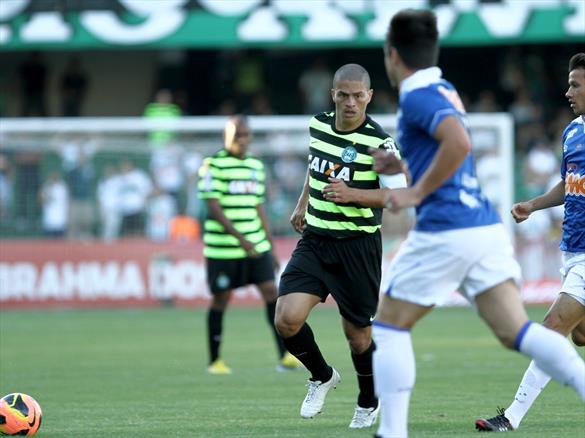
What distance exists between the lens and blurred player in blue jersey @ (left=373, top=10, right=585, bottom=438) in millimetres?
6906

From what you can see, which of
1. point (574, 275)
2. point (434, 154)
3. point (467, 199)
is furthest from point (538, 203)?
point (434, 154)

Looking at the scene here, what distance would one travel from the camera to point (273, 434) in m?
8.82

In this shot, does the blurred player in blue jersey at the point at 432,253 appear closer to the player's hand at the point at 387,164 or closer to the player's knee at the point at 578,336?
the player's hand at the point at 387,164

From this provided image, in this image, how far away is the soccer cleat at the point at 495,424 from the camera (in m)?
8.80

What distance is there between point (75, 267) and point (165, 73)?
9.25 m

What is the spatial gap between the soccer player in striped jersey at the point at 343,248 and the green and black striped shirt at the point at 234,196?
458 cm

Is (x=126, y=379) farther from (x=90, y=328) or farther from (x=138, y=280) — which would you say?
(x=138, y=280)

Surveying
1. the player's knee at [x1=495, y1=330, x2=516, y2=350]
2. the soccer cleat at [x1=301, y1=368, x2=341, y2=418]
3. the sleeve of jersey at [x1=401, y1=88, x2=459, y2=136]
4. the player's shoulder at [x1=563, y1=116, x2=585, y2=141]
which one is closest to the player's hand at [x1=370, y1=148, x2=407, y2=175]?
the sleeve of jersey at [x1=401, y1=88, x2=459, y2=136]

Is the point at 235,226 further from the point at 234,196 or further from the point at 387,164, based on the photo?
the point at 387,164

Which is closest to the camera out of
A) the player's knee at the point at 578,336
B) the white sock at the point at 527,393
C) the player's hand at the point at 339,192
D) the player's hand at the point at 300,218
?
the player's hand at the point at 339,192

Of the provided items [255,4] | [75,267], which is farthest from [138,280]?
[255,4]

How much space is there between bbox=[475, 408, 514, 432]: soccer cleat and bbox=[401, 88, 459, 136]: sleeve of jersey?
2748mm

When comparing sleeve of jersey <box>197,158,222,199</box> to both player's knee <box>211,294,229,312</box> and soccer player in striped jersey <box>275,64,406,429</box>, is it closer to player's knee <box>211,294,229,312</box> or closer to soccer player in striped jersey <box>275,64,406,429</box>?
player's knee <box>211,294,229,312</box>

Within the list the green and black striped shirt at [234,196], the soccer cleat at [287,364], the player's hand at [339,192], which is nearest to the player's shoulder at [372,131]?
the player's hand at [339,192]
